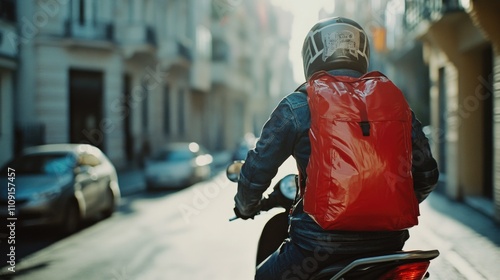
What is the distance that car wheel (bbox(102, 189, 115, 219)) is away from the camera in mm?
11953

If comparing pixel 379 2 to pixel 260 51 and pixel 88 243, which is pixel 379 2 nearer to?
pixel 88 243

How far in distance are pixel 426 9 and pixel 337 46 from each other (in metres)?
12.2

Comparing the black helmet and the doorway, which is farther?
the doorway

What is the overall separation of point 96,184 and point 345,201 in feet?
32.1

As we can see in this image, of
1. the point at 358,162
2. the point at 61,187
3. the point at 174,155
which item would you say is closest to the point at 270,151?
the point at 358,162

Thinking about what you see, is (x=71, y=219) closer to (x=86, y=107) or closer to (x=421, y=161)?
(x=421, y=161)

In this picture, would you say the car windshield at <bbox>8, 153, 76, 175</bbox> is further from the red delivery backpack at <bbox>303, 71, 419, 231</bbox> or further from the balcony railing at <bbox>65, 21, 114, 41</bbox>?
the balcony railing at <bbox>65, 21, 114, 41</bbox>

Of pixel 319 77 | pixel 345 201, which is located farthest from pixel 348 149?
pixel 319 77

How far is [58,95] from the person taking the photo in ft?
74.0

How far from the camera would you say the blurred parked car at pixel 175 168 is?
1839 cm

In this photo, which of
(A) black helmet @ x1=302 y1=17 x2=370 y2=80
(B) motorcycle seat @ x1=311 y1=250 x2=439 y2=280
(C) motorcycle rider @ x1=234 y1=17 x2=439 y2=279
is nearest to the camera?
(B) motorcycle seat @ x1=311 y1=250 x2=439 y2=280

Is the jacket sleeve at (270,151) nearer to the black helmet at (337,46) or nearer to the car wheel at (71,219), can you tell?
the black helmet at (337,46)

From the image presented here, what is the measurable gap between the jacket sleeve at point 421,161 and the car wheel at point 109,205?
10029 millimetres

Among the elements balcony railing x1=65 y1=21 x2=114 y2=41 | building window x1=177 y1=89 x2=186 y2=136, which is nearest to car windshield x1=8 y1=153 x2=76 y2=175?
balcony railing x1=65 y1=21 x2=114 y2=41
